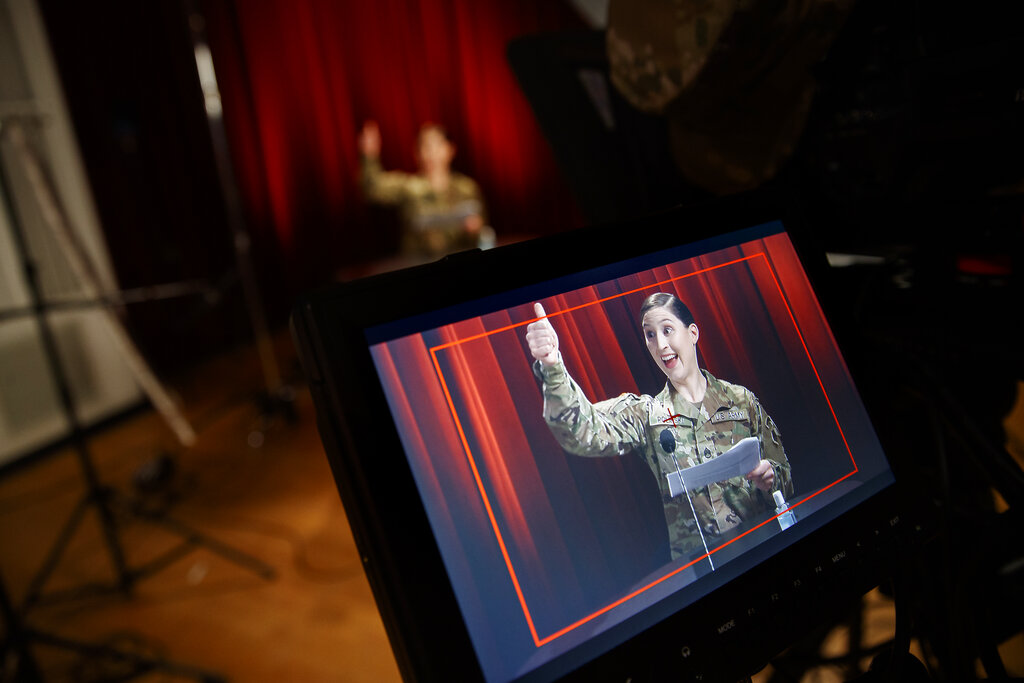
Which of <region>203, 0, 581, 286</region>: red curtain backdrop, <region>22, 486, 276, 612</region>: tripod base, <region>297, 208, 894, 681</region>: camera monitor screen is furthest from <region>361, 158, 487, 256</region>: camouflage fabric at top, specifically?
<region>297, 208, 894, 681</region>: camera monitor screen

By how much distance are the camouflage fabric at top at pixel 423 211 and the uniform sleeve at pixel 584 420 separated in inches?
123

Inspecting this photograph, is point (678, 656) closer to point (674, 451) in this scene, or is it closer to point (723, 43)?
point (674, 451)

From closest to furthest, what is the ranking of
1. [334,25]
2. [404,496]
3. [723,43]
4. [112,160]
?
[404,496] → [723,43] → [112,160] → [334,25]

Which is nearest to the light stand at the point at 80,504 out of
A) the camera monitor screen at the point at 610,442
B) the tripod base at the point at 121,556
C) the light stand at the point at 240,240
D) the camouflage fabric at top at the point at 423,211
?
the tripod base at the point at 121,556

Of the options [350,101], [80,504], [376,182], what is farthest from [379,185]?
[80,504]

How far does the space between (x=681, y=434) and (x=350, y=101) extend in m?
4.16

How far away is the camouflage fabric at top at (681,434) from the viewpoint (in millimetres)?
357

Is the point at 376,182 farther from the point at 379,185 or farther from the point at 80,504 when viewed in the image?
the point at 80,504

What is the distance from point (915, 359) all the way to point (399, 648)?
49cm

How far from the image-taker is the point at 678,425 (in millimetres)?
385

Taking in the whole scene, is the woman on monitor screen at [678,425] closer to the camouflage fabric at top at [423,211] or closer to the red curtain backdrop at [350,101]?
the camouflage fabric at top at [423,211]

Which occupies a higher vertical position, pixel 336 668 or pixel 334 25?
pixel 334 25

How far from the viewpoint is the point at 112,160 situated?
298cm

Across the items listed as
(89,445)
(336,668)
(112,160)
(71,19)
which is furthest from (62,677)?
(71,19)
